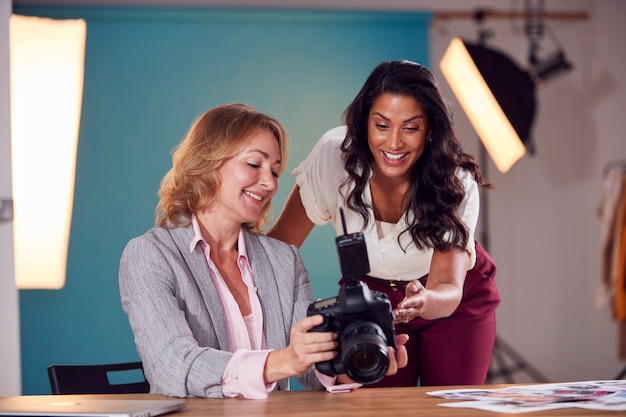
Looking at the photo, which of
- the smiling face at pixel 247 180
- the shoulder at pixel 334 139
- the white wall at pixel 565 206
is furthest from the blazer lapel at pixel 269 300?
the white wall at pixel 565 206

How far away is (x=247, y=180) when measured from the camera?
1867 mm

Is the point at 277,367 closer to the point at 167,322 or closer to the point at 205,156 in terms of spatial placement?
the point at 167,322

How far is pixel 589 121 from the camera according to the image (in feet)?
16.1

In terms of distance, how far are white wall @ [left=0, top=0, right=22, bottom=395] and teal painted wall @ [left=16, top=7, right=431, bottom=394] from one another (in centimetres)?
144

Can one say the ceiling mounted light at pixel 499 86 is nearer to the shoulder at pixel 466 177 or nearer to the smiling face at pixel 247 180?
the shoulder at pixel 466 177

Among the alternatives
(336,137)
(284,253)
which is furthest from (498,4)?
(284,253)

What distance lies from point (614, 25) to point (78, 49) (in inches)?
121

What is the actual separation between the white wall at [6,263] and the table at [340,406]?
43.6 inches

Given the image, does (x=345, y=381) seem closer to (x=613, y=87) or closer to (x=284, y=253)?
(x=284, y=253)

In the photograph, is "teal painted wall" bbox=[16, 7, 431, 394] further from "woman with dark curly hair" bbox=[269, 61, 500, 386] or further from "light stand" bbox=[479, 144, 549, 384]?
"woman with dark curly hair" bbox=[269, 61, 500, 386]

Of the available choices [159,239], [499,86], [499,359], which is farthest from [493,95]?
[159,239]

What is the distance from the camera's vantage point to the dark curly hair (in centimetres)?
210

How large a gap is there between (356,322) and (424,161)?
0.91m

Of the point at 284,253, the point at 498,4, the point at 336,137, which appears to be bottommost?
the point at 284,253
